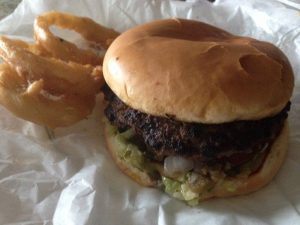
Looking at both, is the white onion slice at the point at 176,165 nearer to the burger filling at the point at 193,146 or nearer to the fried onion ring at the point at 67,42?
the burger filling at the point at 193,146

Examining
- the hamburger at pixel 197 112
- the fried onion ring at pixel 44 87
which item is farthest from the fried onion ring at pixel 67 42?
the hamburger at pixel 197 112

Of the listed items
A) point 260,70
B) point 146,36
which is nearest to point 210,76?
point 260,70

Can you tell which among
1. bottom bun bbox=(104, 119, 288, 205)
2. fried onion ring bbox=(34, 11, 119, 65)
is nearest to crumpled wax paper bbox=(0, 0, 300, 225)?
Answer: bottom bun bbox=(104, 119, 288, 205)

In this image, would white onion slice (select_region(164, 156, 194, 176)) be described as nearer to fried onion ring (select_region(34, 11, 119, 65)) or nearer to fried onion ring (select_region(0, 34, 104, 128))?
fried onion ring (select_region(0, 34, 104, 128))

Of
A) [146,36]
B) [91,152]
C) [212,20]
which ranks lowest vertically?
[91,152]

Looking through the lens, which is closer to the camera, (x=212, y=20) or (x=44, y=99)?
(x=44, y=99)

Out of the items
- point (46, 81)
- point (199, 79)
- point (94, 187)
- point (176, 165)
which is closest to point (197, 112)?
point (199, 79)

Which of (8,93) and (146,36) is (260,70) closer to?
(146,36)

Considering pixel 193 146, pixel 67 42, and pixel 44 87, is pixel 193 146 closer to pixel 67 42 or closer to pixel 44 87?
pixel 44 87
